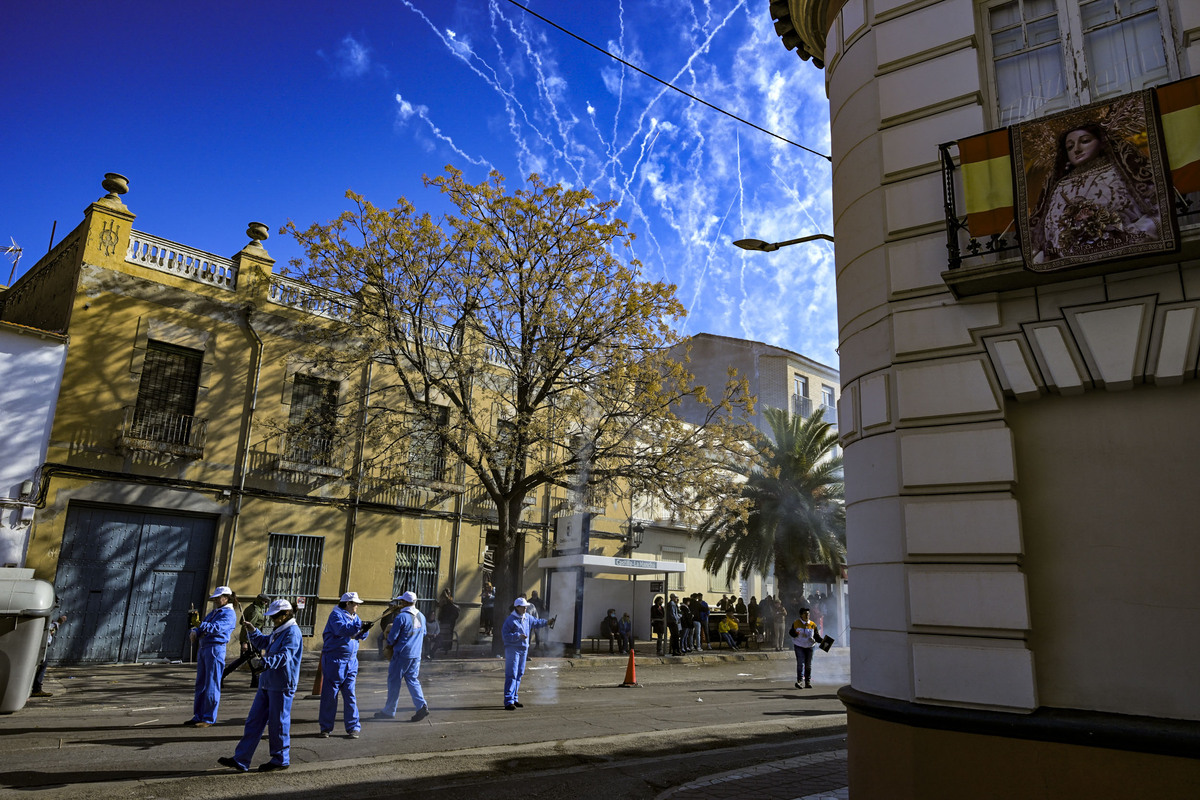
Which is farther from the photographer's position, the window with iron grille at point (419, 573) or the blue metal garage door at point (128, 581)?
the window with iron grille at point (419, 573)

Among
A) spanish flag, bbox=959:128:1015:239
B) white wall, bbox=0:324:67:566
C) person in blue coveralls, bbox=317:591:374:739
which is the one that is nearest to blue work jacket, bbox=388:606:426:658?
person in blue coveralls, bbox=317:591:374:739

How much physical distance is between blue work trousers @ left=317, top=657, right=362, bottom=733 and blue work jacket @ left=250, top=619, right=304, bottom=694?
1.49 metres

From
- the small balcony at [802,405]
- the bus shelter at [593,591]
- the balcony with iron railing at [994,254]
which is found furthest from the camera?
the small balcony at [802,405]

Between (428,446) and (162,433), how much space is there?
22.6 ft

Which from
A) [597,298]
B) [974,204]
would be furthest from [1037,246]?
[597,298]

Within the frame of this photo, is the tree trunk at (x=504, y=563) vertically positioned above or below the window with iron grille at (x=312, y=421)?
below

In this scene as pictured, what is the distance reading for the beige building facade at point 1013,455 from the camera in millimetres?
5258

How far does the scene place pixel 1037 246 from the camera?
5.81 metres

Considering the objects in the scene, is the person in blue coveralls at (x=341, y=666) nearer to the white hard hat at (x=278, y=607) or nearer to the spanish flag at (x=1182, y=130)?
the white hard hat at (x=278, y=607)

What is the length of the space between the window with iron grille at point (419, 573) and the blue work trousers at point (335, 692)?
12.8 metres

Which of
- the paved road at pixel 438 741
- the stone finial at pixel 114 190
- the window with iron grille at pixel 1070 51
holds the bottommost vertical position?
the paved road at pixel 438 741

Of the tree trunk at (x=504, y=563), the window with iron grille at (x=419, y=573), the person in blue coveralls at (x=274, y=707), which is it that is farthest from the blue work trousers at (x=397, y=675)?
the window with iron grille at (x=419, y=573)

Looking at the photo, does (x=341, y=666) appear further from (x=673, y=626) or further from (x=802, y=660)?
(x=673, y=626)

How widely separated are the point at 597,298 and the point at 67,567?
13.2m
